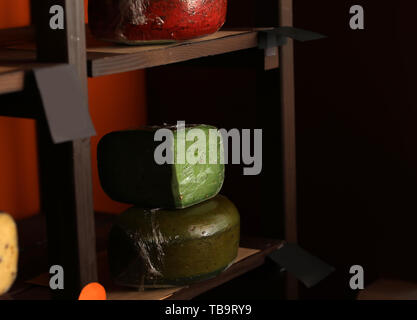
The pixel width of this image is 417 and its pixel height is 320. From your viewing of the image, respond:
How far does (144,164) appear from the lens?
1.23m

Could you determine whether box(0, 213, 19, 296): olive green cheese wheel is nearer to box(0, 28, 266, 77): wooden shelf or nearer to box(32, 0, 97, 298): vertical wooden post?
box(32, 0, 97, 298): vertical wooden post

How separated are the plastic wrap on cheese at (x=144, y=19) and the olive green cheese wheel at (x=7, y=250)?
341 millimetres

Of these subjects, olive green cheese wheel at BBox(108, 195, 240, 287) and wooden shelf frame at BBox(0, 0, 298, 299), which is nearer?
wooden shelf frame at BBox(0, 0, 298, 299)

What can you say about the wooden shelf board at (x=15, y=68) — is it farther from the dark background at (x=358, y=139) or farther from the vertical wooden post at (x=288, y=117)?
the dark background at (x=358, y=139)

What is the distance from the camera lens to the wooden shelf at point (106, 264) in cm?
122

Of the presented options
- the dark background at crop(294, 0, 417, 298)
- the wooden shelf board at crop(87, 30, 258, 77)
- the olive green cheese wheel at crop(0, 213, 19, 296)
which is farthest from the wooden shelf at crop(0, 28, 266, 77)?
the dark background at crop(294, 0, 417, 298)

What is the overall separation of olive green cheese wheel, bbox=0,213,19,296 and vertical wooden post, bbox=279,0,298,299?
24.8 inches

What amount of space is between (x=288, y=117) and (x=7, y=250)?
0.67m

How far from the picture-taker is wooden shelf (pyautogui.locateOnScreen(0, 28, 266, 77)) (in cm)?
108

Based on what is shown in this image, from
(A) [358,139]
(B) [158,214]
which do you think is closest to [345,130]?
(A) [358,139]

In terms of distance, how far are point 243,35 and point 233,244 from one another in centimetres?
36

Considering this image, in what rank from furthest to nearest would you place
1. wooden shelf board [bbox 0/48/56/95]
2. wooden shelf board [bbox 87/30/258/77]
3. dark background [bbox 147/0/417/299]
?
dark background [bbox 147/0/417/299], wooden shelf board [bbox 87/30/258/77], wooden shelf board [bbox 0/48/56/95]

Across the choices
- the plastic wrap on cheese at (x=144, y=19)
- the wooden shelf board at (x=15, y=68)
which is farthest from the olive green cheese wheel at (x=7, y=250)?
the plastic wrap on cheese at (x=144, y=19)
